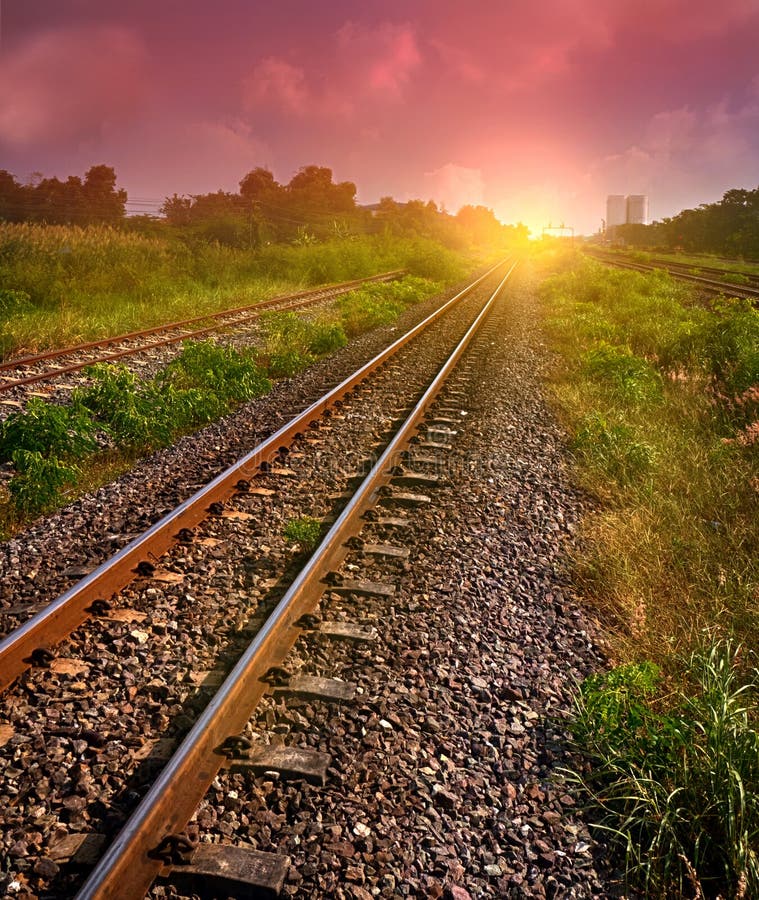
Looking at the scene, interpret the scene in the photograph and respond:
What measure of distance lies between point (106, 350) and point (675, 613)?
11.1m

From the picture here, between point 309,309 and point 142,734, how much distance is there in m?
16.3

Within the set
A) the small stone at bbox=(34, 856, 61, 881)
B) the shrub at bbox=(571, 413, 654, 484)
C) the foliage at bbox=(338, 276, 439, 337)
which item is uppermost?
the foliage at bbox=(338, 276, 439, 337)

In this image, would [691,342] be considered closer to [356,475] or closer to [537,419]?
[537,419]

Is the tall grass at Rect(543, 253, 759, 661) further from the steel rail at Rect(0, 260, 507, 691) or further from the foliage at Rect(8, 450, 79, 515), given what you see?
the foliage at Rect(8, 450, 79, 515)

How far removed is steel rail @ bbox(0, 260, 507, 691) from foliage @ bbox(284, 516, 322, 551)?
2.55 ft

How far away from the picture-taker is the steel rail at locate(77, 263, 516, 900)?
220cm

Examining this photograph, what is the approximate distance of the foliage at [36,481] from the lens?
Answer: 18.3ft

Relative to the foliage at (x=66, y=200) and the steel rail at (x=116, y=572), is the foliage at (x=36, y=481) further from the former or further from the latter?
the foliage at (x=66, y=200)

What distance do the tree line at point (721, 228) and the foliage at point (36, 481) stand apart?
61.3 metres

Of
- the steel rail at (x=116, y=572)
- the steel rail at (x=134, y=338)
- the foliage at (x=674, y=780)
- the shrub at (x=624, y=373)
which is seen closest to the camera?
the foliage at (x=674, y=780)

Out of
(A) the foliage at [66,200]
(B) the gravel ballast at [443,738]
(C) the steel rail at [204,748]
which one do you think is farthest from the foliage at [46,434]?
(A) the foliage at [66,200]

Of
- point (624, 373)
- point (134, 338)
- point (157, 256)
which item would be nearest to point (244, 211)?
point (157, 256)

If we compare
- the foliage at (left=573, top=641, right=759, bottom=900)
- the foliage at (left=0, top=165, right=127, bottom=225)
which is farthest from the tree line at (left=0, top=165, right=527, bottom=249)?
the foliage at (left=573, top=641, right=759, bottom=900)

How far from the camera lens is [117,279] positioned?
771 inches
